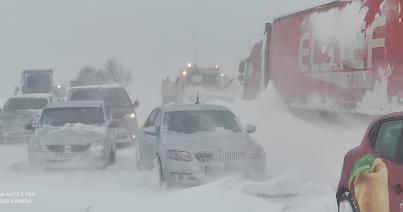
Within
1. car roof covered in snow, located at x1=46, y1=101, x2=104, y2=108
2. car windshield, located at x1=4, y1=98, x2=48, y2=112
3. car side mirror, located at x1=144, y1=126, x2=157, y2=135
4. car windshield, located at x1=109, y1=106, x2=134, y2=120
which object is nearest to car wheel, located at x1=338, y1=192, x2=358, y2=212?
car side mirror, located at x1=144, y1=126, x2=157, y2=135

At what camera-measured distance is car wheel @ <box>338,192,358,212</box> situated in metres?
6.31

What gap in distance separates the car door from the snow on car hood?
14.1 feet

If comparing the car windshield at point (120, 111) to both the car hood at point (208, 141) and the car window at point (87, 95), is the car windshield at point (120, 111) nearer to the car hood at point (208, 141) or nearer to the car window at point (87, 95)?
the car window at point (87, 95)

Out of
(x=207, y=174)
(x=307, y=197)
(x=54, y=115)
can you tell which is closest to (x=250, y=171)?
(x=207, y=174)

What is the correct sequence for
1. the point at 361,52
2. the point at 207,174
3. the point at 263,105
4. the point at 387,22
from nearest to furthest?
the point at 207,174, the point at 387,22, the point at 361,52, the point at 263,105

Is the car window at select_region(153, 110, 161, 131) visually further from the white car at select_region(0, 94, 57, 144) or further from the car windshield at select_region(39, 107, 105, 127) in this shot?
the white car at select_region(0, 94, 57, 144)

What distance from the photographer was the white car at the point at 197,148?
10031 millimetres

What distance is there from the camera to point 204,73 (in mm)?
34000

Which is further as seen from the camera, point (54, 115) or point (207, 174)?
point (54, 115)

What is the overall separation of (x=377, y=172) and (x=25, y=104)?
16016 mm

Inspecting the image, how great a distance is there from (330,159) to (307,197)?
4.05 meters

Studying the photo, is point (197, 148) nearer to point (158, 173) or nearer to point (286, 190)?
point (158, 173)

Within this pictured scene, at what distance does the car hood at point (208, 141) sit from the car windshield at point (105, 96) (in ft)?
28.9

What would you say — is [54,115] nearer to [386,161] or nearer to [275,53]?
[275,53]
